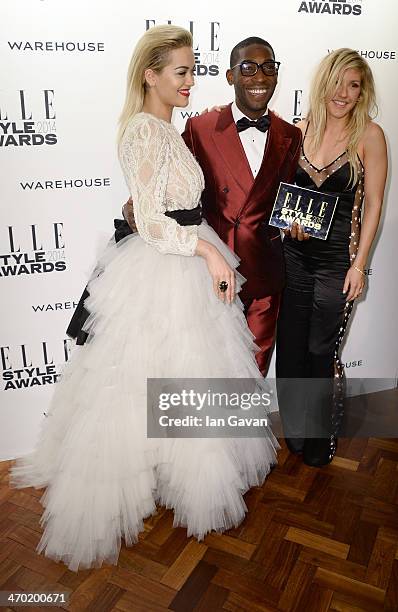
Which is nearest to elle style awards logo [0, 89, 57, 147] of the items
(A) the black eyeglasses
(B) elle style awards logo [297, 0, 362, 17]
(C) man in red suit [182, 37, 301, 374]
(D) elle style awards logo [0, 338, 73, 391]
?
(C) man in red suit [182, 37, 301, 374]

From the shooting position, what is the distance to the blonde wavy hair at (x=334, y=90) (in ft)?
8.91

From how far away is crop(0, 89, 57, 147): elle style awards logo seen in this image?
2.82 meters

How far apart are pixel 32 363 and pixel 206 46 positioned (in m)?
2.05

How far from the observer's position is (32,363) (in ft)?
10.8

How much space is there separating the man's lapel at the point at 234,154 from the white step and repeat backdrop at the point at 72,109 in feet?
1.69

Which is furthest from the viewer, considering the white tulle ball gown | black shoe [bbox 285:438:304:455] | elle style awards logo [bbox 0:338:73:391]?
black shoe [bbox 285:438:304:455]

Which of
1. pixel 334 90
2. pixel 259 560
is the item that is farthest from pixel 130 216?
pixel 259 560

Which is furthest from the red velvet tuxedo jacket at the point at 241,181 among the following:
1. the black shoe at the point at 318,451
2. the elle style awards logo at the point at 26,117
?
the black shoe at the point at 318,451

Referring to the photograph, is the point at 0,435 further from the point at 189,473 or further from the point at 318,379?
the point at 318,379

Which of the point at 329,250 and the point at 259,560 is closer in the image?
the point at 259,560

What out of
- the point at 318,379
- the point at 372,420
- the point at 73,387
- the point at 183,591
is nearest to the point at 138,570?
the point at 183,591

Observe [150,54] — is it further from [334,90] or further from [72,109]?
[334,90]

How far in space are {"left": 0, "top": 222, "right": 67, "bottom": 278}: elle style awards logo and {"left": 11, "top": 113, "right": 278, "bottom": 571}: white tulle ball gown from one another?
2.17 feet

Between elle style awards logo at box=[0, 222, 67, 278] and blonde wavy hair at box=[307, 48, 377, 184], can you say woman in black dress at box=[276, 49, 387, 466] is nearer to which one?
blonde wavy hair at box=[307, 48, 377, 184]
